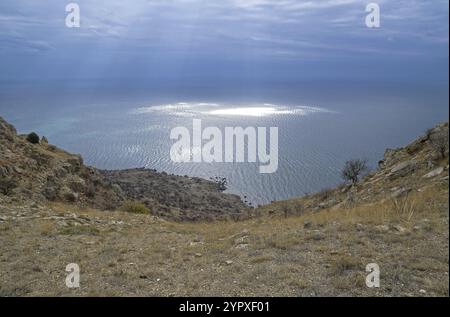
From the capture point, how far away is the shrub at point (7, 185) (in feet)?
Answer: 62.4

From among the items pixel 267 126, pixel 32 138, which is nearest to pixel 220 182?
pixel 32 138

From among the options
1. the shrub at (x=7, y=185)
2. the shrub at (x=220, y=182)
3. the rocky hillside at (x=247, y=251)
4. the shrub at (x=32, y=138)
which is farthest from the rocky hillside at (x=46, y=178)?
the shrub at (x=220, y=182)

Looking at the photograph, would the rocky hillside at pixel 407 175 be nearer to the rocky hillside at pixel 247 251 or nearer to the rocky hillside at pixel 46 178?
the rocky hillside at pixel 247 251

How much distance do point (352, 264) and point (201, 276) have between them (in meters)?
3.18

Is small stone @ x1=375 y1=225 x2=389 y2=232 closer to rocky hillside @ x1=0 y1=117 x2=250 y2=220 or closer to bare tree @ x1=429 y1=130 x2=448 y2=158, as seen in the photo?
bare tree @ x1=429 y1=130 x2=448 y2=158

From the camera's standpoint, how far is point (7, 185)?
19547 millimetres

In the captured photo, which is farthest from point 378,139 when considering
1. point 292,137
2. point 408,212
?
point 408,212

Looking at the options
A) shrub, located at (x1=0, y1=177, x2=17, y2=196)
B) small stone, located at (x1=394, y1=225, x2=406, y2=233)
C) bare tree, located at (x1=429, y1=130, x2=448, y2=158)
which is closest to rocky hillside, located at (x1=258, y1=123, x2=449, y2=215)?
bare tree, located at (x1=429, y1=130, x2=448, y2=158)

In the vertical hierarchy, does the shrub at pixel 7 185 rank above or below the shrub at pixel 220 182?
below

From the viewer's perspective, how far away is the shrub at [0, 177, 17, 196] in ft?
62.4

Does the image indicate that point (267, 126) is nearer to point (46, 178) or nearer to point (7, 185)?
point (46, 178)

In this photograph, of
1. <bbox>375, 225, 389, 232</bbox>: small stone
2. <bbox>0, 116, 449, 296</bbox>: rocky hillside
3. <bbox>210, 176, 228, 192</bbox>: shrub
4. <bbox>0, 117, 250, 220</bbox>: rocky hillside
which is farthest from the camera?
<bbox>210, 176, 228, 192</bbox>: shrub

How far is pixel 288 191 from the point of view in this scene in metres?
66.6
